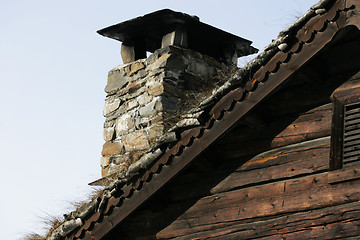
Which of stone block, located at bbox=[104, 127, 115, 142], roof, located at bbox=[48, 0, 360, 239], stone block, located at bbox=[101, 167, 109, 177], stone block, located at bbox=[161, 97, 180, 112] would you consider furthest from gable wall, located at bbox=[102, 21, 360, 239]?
stone block, located at bbox=[104, 127, 115, 142]

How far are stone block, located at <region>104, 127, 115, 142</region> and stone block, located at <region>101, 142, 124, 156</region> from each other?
0.23 ft

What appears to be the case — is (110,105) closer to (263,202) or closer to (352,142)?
(263,202)

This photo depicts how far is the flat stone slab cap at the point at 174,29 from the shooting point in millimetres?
9039

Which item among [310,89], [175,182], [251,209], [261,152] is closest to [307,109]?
[310,89]

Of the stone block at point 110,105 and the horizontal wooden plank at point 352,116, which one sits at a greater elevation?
the stone block at point 110,105

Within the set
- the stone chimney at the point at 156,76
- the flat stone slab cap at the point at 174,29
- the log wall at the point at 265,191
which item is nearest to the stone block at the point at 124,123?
the stone chimney at the point at 156,76

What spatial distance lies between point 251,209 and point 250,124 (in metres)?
0.86

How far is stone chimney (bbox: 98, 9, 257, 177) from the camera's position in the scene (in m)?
8.54

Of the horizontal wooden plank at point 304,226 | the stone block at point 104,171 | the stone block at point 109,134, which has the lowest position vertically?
the horizontal wooden plank at point 304,226

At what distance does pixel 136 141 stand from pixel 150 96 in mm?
621

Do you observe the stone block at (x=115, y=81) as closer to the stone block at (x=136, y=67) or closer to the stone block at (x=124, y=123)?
the stone block at (x=136, y=67)

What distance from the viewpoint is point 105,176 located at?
8766 millimetres

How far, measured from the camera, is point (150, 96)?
8656 mm

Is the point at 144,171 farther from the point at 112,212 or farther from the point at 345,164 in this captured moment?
the point at 345,164
